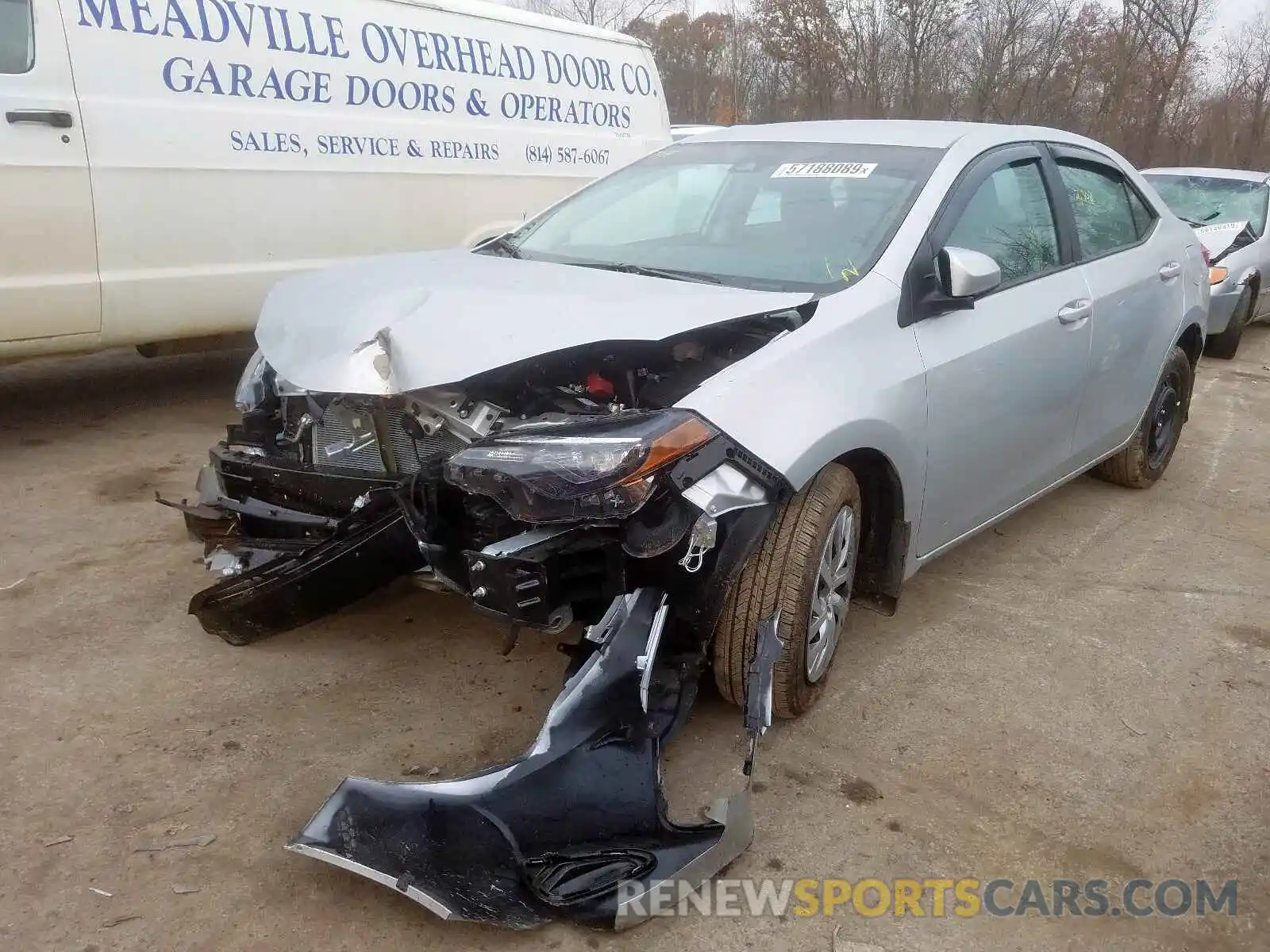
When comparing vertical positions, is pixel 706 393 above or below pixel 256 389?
above

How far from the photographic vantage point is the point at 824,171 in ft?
11.5

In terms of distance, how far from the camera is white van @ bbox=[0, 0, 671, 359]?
457 centimetres

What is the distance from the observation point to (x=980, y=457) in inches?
131

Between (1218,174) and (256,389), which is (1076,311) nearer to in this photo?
(256,389)

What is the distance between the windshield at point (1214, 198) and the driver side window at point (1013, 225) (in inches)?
262

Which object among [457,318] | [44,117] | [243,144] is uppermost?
[44,117]

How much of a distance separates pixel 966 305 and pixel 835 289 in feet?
1.60

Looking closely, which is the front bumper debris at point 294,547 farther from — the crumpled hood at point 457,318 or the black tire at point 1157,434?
the black tire at point 1157,434

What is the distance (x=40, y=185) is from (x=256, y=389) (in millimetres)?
2053

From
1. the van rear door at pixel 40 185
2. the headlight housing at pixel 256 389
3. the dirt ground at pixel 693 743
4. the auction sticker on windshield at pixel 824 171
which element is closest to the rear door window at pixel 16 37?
the van rear door at pixel 40 185

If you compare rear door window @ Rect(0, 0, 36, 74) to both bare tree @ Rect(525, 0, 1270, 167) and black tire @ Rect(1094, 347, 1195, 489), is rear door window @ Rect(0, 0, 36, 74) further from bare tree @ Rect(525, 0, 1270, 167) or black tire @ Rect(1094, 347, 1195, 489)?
bare tree @ Rect(525, 0, 1270, 167)

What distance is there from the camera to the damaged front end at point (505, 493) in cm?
230

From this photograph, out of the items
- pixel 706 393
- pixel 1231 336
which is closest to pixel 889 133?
pixel 706 393

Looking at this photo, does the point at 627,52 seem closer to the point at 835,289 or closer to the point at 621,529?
the point at 835,289
